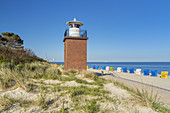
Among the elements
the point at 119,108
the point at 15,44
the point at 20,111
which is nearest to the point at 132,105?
the point at 119,108

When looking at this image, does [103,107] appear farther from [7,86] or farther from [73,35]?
[73,35]

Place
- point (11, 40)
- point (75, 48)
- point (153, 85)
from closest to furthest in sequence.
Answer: point (153, 85) < point (75, 48) < point (11, 40)

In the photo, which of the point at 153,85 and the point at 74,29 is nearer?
A: the point at 153,85

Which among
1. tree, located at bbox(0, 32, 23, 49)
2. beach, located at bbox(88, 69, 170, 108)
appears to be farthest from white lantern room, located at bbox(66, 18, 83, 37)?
tree, located at bbox(0, 32, 23, 49)

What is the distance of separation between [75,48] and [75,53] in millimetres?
642

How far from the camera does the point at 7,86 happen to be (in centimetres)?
562

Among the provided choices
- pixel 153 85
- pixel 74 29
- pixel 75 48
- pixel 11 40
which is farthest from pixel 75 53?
pixel 11 40

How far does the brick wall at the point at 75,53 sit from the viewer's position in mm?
13602

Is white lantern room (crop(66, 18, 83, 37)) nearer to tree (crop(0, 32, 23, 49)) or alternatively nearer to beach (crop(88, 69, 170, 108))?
beach (crop(88, 69, 170, 108))

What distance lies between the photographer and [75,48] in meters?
13.8

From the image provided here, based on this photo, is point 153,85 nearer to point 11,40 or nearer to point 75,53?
point 75,53

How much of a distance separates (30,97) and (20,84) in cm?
128

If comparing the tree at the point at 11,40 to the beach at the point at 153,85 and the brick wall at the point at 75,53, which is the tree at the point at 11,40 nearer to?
the brick wall at the point at 75,53

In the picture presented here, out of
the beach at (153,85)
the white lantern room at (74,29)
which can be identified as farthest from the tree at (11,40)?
the beach at (153,85)
